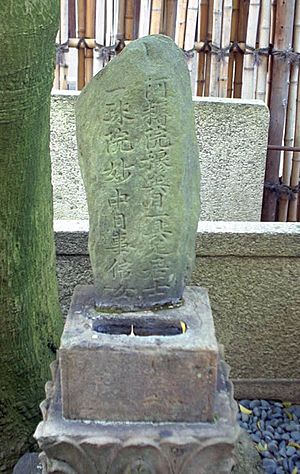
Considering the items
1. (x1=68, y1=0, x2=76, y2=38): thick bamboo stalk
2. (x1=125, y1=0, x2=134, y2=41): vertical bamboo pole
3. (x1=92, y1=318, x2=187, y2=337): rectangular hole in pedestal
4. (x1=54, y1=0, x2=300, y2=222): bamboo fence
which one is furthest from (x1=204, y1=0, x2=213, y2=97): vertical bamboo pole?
(x1=92, y1=318, x2=187, y2=337): rectangular hole in pedestal

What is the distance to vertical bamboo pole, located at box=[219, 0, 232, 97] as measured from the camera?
118 inches

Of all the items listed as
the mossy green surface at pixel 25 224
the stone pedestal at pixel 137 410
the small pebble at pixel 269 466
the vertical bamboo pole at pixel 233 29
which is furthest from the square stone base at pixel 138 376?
the vertical bamboo pole at pixel 233 29

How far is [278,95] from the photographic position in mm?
3131

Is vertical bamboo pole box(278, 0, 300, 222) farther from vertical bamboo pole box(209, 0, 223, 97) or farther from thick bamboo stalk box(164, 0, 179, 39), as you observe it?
thick bamboo stalk box(164, 0, 179, 39)

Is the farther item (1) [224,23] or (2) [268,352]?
(1) [224,23]

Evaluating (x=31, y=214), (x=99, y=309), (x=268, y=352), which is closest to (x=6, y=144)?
(x=31, y=214)

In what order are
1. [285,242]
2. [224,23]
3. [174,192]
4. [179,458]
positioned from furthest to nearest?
[224,23] → [285,242] → [174,192] → [179,458]

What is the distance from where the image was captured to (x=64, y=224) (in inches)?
84.4

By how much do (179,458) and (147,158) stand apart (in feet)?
1.99

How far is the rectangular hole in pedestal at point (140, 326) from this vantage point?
1.46 metres

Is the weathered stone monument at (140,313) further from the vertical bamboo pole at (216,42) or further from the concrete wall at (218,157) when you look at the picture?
the vertical bamboo pole at (216,42)

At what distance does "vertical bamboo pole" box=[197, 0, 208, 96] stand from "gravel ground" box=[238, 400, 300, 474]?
1.52 m

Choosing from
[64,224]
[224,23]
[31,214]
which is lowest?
[64,224]

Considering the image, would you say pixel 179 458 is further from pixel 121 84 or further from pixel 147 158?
pixel 121 84
